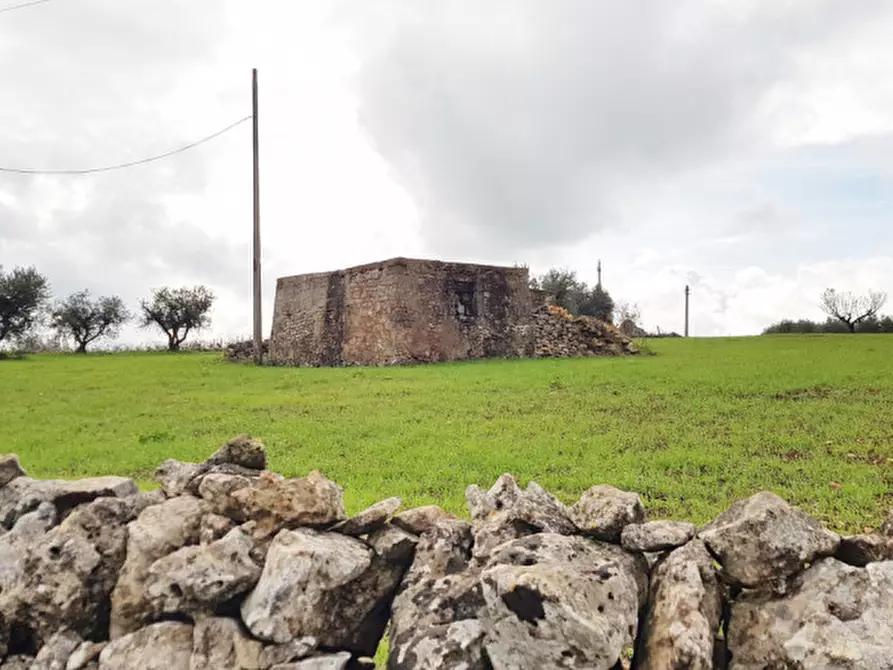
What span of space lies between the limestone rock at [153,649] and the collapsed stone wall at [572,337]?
72.7 ft

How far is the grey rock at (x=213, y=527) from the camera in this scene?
3.26 meters

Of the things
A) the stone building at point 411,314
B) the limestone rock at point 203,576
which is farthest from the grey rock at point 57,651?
the stone building at point 411,314

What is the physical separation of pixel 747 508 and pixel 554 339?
22580mm

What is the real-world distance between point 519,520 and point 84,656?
213 centimetres

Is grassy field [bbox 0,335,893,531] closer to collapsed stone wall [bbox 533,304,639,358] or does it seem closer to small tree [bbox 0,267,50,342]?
collapsed stone wall [bbox 533,304,639,358]

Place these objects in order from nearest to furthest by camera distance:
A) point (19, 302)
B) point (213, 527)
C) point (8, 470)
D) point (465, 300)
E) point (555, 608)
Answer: point (555, 608)
point (213, 527)
point (8, 470)
point (465, 300)
point (19, 302)

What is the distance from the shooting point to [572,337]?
25516mm

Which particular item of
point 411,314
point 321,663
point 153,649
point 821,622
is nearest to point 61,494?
point 153,649

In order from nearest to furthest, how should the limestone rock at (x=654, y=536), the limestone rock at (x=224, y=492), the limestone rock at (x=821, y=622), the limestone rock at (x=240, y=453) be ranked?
the limestone rock at (x=821, y=622) < the limestone rock at (x=654, y=536) < the limestone rock at (x=224, y=492) < the limestone rock at (x=240, y=453)

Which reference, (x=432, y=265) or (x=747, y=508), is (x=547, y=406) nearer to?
(x=747, y=508)

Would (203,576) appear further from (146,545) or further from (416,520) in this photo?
(416,520)

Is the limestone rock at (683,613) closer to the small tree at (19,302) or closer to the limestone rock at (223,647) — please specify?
the limestone rock at (223,647)

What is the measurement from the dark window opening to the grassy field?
26.1 feet

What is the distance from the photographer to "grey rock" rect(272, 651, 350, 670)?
2.76m
